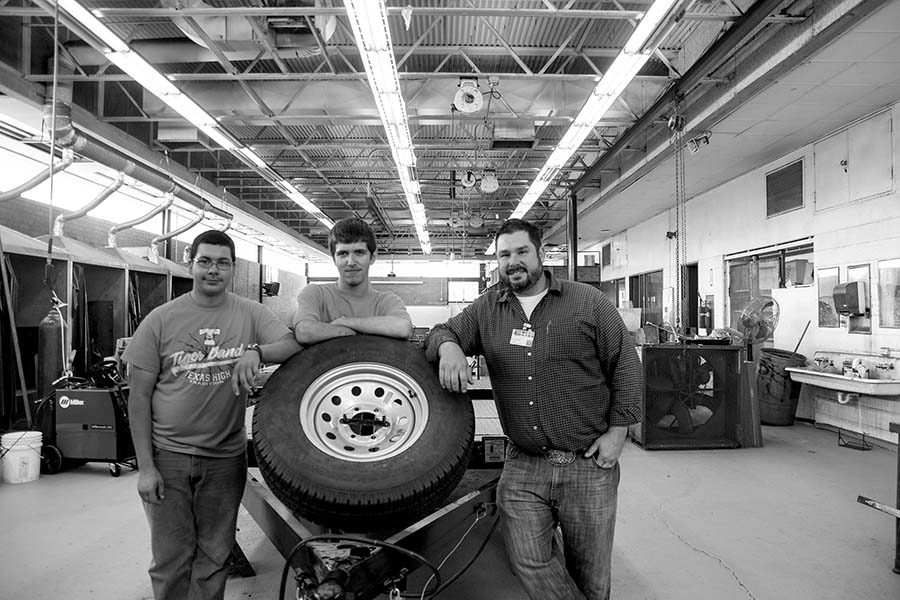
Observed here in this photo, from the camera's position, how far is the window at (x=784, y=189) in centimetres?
715

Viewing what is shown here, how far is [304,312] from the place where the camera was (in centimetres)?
204

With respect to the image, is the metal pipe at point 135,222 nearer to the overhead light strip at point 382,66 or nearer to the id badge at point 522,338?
the overhead light strip at point 382,66

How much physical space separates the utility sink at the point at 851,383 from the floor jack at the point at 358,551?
206 inches

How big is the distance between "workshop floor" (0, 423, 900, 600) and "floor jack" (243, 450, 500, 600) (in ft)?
0.56

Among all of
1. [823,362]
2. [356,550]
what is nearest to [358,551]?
[356,550]

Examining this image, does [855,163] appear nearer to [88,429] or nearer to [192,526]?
[192,526]

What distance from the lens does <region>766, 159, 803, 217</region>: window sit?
7.15m

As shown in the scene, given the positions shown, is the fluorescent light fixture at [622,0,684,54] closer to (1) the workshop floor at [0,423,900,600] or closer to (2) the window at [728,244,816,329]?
(1) the workshop floor at [0,423,900,600]

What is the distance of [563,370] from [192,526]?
1436 millimetres

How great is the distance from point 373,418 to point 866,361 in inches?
248

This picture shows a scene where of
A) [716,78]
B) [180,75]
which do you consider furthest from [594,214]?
[180,75]

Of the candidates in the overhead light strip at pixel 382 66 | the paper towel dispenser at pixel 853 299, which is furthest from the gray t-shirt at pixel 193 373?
the paper towel dispenser at pixel 853 299

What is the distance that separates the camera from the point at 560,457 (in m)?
1.82

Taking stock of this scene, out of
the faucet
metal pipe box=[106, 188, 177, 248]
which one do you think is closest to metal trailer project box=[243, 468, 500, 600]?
the faucet
